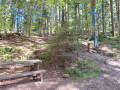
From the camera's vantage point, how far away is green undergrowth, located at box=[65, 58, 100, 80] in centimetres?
469

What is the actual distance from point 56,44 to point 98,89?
10.7ft

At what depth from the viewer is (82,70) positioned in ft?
16.7

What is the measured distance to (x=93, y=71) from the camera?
17.1 ft

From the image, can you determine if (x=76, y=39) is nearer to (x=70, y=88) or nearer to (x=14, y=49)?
(x=70, y=88)

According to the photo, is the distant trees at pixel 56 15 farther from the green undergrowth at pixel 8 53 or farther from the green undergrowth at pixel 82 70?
the green undergrowth at pixel 82 70

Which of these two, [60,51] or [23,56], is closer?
[60,51]

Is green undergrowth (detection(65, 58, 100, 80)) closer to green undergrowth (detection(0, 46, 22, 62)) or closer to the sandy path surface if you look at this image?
the sandy path surface

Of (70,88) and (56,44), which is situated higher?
(56,44)

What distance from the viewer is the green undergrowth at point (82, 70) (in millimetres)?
4691

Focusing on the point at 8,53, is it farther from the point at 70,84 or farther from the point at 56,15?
the point at 56,15

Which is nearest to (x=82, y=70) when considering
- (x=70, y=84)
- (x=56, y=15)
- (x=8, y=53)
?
(x=70, y=84)

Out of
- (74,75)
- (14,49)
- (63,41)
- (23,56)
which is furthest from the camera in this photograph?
(14,49)

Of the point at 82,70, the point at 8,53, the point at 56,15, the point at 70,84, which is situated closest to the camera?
the point at 70,84

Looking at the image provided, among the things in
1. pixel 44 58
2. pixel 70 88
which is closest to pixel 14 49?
pixel 44 58
